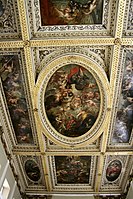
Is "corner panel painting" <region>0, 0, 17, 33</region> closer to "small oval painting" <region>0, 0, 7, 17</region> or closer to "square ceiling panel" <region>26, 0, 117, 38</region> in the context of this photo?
"small oval painting" <region>0, 0, 7, 17</region>

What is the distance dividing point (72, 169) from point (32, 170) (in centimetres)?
192

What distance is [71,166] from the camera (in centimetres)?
1501

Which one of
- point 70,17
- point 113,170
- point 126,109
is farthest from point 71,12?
point 113,170

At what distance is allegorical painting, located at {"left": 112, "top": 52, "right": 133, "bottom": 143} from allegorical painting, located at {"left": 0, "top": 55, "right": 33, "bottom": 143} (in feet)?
11.7

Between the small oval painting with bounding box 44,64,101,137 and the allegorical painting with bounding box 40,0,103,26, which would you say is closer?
the allegorical painting with bounding box 40,0,103,26

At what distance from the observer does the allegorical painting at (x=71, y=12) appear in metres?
9.44

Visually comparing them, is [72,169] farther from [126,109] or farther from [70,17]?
[70,17]

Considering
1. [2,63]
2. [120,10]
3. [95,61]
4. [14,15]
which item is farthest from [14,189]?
[120,10]

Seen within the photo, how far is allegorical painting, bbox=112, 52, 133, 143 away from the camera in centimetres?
1094

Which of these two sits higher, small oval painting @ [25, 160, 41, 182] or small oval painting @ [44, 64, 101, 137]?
small oval painting @ [44, 64, 101, 137]

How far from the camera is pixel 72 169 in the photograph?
1519cm

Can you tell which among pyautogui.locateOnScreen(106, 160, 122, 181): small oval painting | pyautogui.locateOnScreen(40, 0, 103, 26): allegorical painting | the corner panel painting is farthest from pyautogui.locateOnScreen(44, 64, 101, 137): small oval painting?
pyautogui.locateOnScreen(106, 160, 122, 181): small oval painting

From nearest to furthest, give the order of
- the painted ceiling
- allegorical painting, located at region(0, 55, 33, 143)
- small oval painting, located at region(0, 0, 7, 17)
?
small oval painting, located at region(0, 0, 7, 17) < the painted ceiling < allegorical painting, located at region(0, 55, 33, 143)

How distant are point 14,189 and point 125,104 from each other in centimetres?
660
